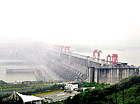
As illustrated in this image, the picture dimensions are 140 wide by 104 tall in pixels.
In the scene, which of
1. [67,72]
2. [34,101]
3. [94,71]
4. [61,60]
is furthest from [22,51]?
[34,101]

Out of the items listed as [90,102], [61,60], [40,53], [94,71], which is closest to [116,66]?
[94,71]

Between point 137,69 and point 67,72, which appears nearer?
point 137,69

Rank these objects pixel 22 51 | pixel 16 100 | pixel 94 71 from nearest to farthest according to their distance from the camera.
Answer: pixel 16 100, pixel 94 71, pixel 22 51

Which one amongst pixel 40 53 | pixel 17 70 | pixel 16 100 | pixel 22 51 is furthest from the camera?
pixel 22 51

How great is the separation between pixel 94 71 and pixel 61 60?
24097 millimetres

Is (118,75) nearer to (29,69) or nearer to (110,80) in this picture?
(110,80)

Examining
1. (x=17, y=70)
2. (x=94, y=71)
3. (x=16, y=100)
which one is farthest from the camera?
(x=17, y=70)

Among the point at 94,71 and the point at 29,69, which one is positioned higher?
the point at 94,71

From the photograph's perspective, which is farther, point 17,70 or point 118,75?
point 17,70

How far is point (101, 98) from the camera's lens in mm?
11844

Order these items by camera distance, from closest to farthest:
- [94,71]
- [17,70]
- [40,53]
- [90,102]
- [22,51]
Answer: [90,102] < [94,71] < [17,70] < [40,53] < [22,51]

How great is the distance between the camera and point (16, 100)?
39.5 feet

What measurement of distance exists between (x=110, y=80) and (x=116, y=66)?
74.0 inches

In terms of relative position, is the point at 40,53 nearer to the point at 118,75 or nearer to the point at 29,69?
the point at 29,69
